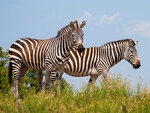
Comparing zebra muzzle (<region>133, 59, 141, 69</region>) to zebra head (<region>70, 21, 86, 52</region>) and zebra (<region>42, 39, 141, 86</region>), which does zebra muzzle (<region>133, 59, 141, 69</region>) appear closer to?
zebra (<region>42, 39, 141, 86</region>)

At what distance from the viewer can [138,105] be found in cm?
705

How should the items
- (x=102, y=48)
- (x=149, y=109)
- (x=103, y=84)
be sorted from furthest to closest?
(x=102, y=48)
(x=103, y=84)
(x=149, y=109)

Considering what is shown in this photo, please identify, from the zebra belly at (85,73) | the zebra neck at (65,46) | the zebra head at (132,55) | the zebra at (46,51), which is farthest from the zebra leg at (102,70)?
the zebra neck at (65,46)

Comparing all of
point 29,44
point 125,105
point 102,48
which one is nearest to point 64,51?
point 29,44

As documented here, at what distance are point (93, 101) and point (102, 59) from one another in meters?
5.09

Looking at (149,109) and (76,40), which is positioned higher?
(76,40)

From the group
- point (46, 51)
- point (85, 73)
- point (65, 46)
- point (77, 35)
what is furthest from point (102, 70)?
point (77, 35)

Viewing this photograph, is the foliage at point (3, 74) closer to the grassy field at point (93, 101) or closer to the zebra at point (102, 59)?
the zebra at point (102, 59)

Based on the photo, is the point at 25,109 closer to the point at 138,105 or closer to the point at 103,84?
the point at 103,84

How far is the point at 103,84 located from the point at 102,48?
4.81m

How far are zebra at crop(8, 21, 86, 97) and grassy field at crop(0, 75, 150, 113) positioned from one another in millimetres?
1803

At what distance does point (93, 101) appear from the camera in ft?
25.1

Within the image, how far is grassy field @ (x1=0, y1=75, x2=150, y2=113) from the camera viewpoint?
672cm

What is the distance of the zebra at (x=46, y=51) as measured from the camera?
978 centimetres
